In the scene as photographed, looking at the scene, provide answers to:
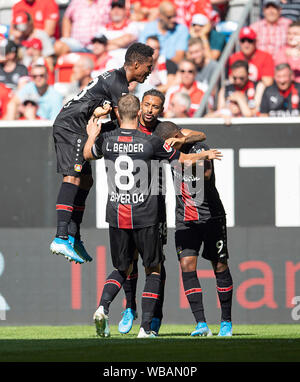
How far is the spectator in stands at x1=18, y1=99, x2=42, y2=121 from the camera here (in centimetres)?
1370

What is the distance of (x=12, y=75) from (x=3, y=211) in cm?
300

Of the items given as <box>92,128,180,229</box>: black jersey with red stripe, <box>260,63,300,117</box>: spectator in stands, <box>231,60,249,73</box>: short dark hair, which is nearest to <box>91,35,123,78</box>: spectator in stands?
<box>231,60,249,73</box>: short dark hair

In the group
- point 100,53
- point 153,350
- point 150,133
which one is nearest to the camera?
point 153,350

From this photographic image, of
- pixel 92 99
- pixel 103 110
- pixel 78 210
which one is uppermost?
pixel 92 99

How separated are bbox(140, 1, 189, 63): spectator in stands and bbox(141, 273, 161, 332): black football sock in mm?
6137

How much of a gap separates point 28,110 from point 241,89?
3216mm

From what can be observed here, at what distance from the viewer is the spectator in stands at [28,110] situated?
1370 centimetres

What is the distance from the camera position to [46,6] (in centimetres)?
1576

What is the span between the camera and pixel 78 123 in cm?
919

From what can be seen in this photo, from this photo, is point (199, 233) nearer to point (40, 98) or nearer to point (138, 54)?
point (138, 54)

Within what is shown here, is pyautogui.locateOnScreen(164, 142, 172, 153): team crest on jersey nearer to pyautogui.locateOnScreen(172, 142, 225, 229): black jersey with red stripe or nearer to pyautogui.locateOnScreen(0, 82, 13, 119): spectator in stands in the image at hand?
pyautogui.locateOnScreen(172, 142, 225, 229): black jersey with red stripe

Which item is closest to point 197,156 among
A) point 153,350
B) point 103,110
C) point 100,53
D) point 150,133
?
point 150,133
